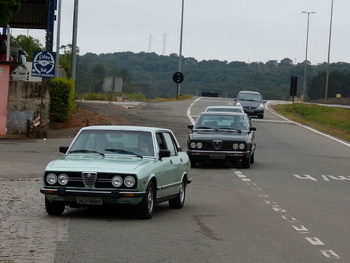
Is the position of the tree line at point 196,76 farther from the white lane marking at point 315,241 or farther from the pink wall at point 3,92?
the white lane marking at point 315,241

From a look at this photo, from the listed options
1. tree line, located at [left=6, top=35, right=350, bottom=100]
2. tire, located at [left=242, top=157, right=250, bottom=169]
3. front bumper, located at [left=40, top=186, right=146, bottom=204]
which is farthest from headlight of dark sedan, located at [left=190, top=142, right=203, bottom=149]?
tree line, located at [left=6, top=35, right=350, bottom=100]

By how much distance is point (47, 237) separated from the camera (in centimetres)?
1173

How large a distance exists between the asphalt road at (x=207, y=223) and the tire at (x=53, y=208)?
0.44 ft

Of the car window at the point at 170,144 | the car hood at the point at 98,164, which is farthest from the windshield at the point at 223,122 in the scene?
the car hood at the point at 98,164

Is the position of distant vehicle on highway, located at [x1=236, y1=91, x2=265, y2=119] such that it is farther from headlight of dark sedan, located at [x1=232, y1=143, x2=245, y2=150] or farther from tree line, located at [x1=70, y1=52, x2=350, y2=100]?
tree line, located at [x1=70, y1=52, x2=350, y2=100]

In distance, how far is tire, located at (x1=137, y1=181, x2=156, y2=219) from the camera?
45.1 ft

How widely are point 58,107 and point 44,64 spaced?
194 inches

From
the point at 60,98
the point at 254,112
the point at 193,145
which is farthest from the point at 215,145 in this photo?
the point at 254,112

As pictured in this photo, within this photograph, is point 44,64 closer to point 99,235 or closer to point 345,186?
point 345,186

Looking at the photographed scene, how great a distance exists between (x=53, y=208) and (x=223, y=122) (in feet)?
44.2

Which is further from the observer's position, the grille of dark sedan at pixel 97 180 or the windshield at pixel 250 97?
the windshield at pixel 250 97

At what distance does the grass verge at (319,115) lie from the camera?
54534 mm

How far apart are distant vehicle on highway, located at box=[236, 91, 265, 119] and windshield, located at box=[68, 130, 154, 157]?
1527 inches

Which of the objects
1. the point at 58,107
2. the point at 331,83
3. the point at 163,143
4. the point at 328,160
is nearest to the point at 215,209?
the point at 163,143
